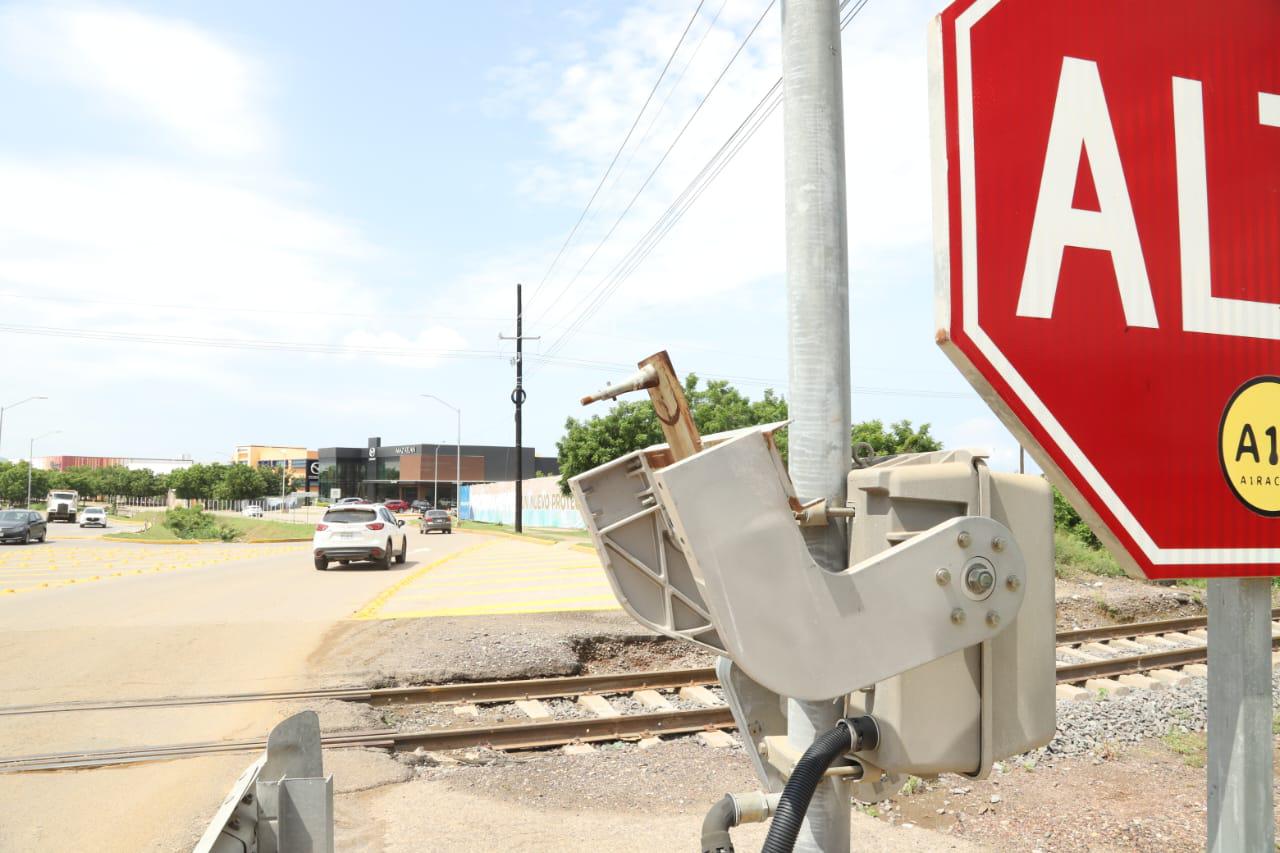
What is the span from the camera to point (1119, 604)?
48.6 feet

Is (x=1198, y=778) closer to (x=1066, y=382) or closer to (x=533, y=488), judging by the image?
(x=1066, y=382)

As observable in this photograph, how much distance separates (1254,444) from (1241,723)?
40cm

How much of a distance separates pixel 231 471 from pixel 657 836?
105048 millimetres

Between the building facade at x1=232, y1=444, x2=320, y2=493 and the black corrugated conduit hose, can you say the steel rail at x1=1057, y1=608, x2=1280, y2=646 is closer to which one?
the black corrugated conduit hose

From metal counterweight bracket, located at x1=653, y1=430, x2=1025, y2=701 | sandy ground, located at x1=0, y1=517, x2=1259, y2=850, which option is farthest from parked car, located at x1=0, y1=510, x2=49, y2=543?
metal counterweight bracket, located at x1=653, y1=430, x2=1025, y2=701

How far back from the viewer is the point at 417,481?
4161 inches

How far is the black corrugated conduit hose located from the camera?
1.41m

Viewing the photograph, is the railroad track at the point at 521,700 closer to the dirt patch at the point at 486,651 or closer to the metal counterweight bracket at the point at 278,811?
the dirt patch at the point at 486,651

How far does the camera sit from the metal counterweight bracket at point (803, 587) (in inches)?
46.9

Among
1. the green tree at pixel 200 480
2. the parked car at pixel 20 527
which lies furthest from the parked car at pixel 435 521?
the green tree at pixel 200 480

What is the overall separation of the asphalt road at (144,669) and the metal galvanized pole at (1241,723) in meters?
5.35

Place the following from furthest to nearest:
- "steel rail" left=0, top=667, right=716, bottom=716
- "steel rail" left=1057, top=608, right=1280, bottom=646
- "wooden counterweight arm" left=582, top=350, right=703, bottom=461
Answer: "steel rail" left=1057, top=608, right=1280, bottom=646 < "steel rail" left=0, top=667, right=716, bottom=716 < "wooden counterweight arm" left=582, top=350, right=703, bottom=461

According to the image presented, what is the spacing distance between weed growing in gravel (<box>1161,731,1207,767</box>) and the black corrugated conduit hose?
6662 millimetres

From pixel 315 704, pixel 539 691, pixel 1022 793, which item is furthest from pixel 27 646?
pixel 1022 793
